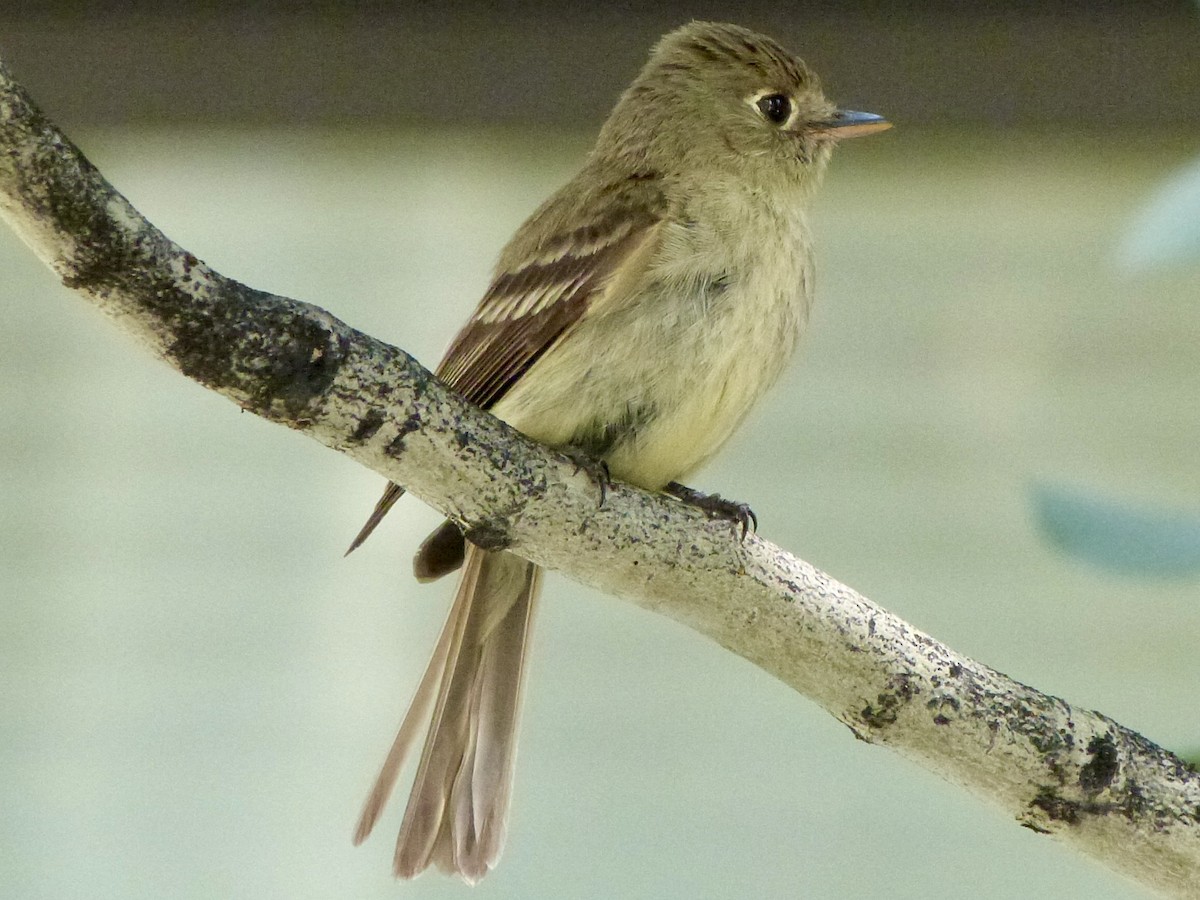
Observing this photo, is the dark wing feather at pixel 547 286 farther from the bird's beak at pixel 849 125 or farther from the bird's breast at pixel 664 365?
the bird's beak at pixel 849 125

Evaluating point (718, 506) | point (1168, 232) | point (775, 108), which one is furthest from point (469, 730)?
point (1168, 232)

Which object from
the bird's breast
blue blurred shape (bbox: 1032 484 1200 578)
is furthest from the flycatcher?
blue blurred shape (bbox: 1032 484 1200 578)

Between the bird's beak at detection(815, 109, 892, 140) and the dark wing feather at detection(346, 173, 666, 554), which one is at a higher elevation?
the bird's beak at detection(815, 109, 892, 140)

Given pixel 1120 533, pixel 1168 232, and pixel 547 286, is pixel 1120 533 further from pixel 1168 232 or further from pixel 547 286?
pixel 547 286

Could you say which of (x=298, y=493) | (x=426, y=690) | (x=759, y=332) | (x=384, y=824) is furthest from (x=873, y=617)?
(x=298, y=493)

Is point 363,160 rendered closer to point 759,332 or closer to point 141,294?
point 759,332

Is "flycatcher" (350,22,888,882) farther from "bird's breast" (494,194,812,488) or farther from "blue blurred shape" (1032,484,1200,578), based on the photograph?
"blue blurred shape" (1032,484,1200,578)
